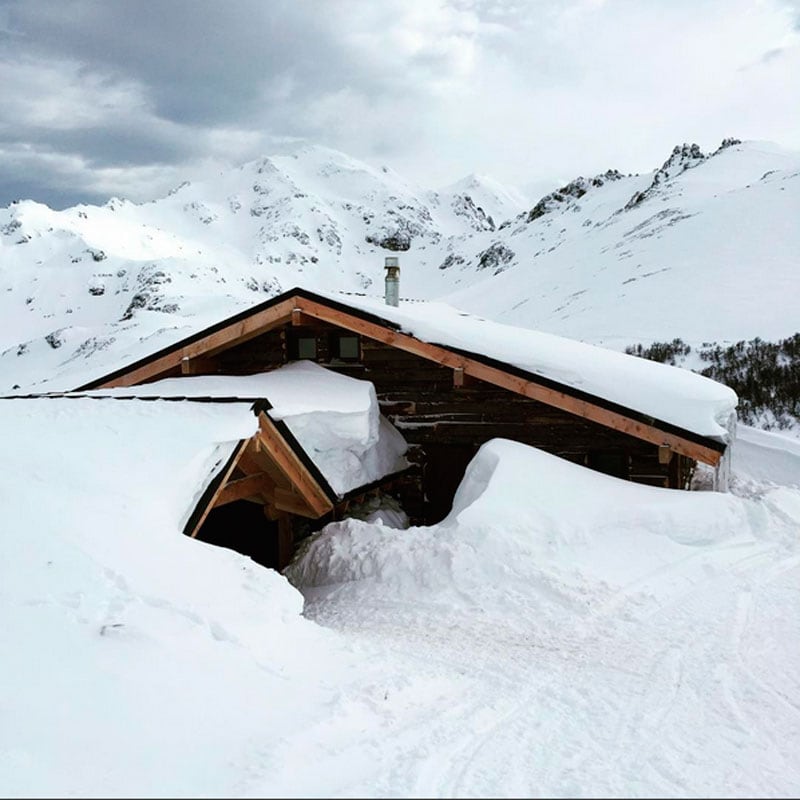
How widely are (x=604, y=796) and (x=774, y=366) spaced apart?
1750 cm

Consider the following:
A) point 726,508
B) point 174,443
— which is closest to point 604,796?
point 174,443

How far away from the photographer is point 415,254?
128 m

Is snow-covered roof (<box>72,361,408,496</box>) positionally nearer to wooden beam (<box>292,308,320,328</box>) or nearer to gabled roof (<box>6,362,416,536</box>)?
gabled roof (<box>6,362,416,536</box>)

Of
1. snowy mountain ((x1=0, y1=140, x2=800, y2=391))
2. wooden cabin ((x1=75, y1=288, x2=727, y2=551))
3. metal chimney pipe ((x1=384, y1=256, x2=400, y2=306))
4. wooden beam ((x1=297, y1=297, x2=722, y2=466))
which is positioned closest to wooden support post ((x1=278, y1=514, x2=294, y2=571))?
wooden cabin ((x1=75, y1=288, x2=727, y2=551))

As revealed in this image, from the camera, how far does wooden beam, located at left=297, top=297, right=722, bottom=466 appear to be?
8.93 m

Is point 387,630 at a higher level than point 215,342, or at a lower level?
lower

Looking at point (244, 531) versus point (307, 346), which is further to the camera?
point (307, 346)

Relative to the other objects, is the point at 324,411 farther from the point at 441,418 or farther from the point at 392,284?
the point at 392,284

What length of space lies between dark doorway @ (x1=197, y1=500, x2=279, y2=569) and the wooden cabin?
81 cm

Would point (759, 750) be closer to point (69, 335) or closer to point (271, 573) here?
point (271, 573)

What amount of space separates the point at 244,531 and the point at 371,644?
5557 mm

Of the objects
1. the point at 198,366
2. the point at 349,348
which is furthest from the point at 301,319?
the point at 198,366

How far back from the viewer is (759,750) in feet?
11.9

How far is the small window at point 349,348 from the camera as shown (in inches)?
439
